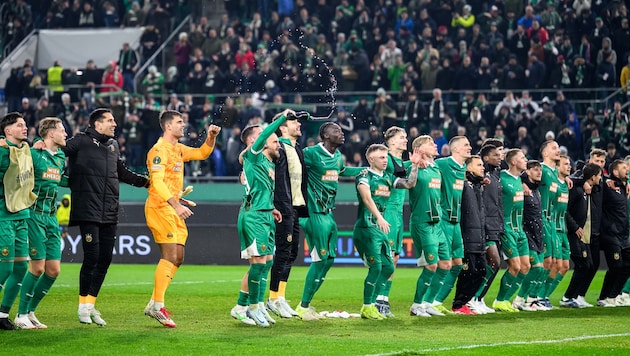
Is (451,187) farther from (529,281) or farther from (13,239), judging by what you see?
(13,239)

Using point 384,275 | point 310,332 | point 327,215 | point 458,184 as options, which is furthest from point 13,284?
point 458,184

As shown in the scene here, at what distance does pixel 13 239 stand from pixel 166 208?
171cm

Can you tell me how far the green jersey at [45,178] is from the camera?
12.2 metres

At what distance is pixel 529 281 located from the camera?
16.0 metres

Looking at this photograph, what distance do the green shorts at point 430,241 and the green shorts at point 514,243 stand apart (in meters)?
1.43

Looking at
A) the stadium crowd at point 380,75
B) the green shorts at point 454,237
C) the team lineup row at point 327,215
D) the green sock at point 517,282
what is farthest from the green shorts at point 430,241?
the stadium crowd at point 380,75

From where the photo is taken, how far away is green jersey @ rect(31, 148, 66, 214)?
12211mm

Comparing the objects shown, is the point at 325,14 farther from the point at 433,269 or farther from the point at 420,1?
the point at 433,269

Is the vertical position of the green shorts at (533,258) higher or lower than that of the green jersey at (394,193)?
lower

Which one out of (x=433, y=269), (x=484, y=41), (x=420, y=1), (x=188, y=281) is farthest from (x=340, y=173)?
(x=420, y=1)

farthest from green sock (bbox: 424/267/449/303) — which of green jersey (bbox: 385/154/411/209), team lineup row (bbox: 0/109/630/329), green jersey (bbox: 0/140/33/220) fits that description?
green jersey (bbox: 0/140/33/220)

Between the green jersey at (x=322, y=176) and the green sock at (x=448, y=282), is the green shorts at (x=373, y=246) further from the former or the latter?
the green sock at (x=448, y=282)

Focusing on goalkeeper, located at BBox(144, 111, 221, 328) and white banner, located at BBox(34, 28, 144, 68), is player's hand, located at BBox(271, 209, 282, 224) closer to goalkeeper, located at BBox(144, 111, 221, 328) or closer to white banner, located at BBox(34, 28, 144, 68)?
goalkeeper, located at BBox(144, 111, 221, 328)

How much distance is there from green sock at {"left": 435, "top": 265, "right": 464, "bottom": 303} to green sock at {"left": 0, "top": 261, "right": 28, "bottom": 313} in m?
5.71
